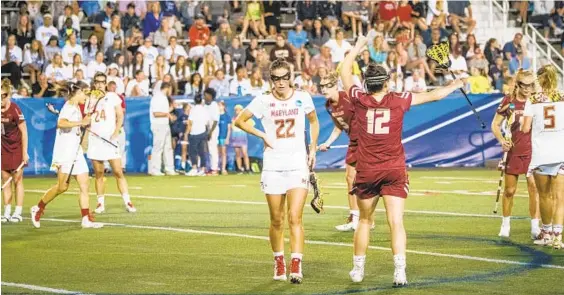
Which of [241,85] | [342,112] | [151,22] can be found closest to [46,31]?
[151,22]

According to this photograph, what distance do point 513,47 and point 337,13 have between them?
503cm

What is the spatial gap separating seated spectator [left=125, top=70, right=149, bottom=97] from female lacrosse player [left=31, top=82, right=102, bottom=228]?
13.2m

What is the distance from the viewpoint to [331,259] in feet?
44.8

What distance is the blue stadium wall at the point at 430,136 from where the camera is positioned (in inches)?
1212

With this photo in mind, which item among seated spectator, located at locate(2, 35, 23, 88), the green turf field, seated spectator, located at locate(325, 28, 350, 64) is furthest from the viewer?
seated spectator, located at locate(325, 28, 350, 64)

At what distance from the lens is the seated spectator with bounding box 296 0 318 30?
113 ft

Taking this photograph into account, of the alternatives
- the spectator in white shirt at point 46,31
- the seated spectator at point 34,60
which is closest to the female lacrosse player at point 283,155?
the seated spectator at point 34,60

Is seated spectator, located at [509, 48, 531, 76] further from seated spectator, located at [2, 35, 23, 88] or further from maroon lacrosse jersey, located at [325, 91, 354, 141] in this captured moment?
maroon lacrosse jersey, located at [325, 91, 354, 141]

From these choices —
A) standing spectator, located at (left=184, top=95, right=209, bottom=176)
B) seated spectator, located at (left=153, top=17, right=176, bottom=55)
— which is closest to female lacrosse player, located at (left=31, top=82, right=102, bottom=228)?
standing spectator, located at (left=184, top=95, right=209, bottom=176)

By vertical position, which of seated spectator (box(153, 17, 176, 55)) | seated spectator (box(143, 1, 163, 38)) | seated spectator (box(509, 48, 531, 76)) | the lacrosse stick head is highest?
the lacrosse stick head

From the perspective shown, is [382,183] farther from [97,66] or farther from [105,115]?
[97,66]

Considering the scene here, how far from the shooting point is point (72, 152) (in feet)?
58.1

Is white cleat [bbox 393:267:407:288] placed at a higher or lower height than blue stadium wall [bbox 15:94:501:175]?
higher

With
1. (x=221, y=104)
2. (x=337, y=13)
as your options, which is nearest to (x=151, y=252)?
(x=221, y=104)
